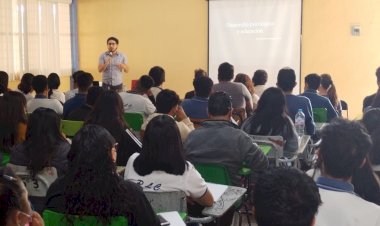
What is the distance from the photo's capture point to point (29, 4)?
859 cm

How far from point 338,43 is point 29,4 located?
5414 mm

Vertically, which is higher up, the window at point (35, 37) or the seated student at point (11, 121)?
the window at point (35, 37)


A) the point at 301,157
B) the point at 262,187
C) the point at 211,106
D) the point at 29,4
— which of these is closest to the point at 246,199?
the point at 211,106

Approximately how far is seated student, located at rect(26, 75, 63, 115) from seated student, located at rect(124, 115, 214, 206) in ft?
9.59

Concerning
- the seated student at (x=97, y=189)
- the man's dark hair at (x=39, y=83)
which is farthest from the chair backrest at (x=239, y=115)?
the seated student at (x=97, y=189)

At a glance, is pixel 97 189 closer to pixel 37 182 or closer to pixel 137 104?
pixel 37 182

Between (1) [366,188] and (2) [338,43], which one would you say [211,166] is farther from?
(2) [338,43]

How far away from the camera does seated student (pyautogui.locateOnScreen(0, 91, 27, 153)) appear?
150 inches

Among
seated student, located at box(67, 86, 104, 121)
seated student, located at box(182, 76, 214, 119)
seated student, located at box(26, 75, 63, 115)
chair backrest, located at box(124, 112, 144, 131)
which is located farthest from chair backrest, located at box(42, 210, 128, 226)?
seated student, located at box(26, 75, 63, 115)

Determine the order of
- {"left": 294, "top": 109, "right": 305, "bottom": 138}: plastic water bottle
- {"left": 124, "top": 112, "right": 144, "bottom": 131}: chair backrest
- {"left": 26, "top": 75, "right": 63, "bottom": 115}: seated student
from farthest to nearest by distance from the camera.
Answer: {"left": 26, "top": 75, "right": 63, "bottom": 115}: seated student → {"left": 124, "top": 112, "right": 144, "bottom": 131}: chair backrest → {"left": 294, "top": 109, "right": 305, "bottom": 138}: plastic water bottle

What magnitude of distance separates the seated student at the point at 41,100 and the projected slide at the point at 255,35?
429 cm

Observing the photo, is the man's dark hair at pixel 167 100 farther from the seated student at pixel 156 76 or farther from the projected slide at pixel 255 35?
the projected slide at pixel 255 35

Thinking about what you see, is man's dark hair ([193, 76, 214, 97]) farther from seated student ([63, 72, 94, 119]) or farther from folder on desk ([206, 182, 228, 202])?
folder on desk ([206, 182, 228, 202])

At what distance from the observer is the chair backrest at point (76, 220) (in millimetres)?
2061
